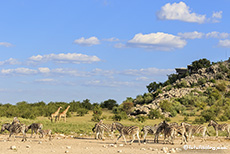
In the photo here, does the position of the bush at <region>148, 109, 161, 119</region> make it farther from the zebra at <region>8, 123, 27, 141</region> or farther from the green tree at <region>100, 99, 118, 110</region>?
the zebra at <region>8, 123, 27, 141</region>

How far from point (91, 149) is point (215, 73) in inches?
2098

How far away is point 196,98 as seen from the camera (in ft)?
166

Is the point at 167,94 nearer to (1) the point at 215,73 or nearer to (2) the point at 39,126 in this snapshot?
(1) the point at 215,73

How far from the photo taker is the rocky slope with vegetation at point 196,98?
41.9m

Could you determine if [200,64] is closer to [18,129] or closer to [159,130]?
[159,130]

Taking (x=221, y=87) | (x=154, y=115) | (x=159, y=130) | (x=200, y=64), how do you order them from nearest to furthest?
(x=159, y=130) < (x=154, y=115) < (x=221, y=87) < (x=200, y=64)

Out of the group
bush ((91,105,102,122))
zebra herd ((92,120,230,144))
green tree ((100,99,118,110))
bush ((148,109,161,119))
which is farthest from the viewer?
green tree ((100,99,118,110))

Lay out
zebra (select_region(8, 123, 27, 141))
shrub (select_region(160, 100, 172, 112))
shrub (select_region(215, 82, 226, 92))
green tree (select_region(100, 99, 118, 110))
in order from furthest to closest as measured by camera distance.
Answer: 1. green tree (select_region(100, 99, 118, 110))
2. shrub (select_region(215, 82, 226, 92))
3. shrub (select_region(160, 100, 172, 112))
4. zebra (select_region(8, 123, 27, 141))

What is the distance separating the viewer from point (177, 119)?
→ 1601 inches

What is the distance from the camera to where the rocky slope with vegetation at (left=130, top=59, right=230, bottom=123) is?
4186cm

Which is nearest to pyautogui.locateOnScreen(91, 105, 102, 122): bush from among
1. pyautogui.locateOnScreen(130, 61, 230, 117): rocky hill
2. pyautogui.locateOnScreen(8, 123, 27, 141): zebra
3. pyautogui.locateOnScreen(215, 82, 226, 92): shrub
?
pyautogui.locateOnScreen(130, 61, 230, 117): rocky hill

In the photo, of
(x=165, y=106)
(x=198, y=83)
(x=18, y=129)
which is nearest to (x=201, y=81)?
(x=198, y=83)

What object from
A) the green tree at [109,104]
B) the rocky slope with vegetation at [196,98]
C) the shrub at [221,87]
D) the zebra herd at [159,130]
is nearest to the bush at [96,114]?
the rocky slope with vegetation at [196,98]

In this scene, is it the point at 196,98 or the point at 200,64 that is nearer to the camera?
the point at 196,98
